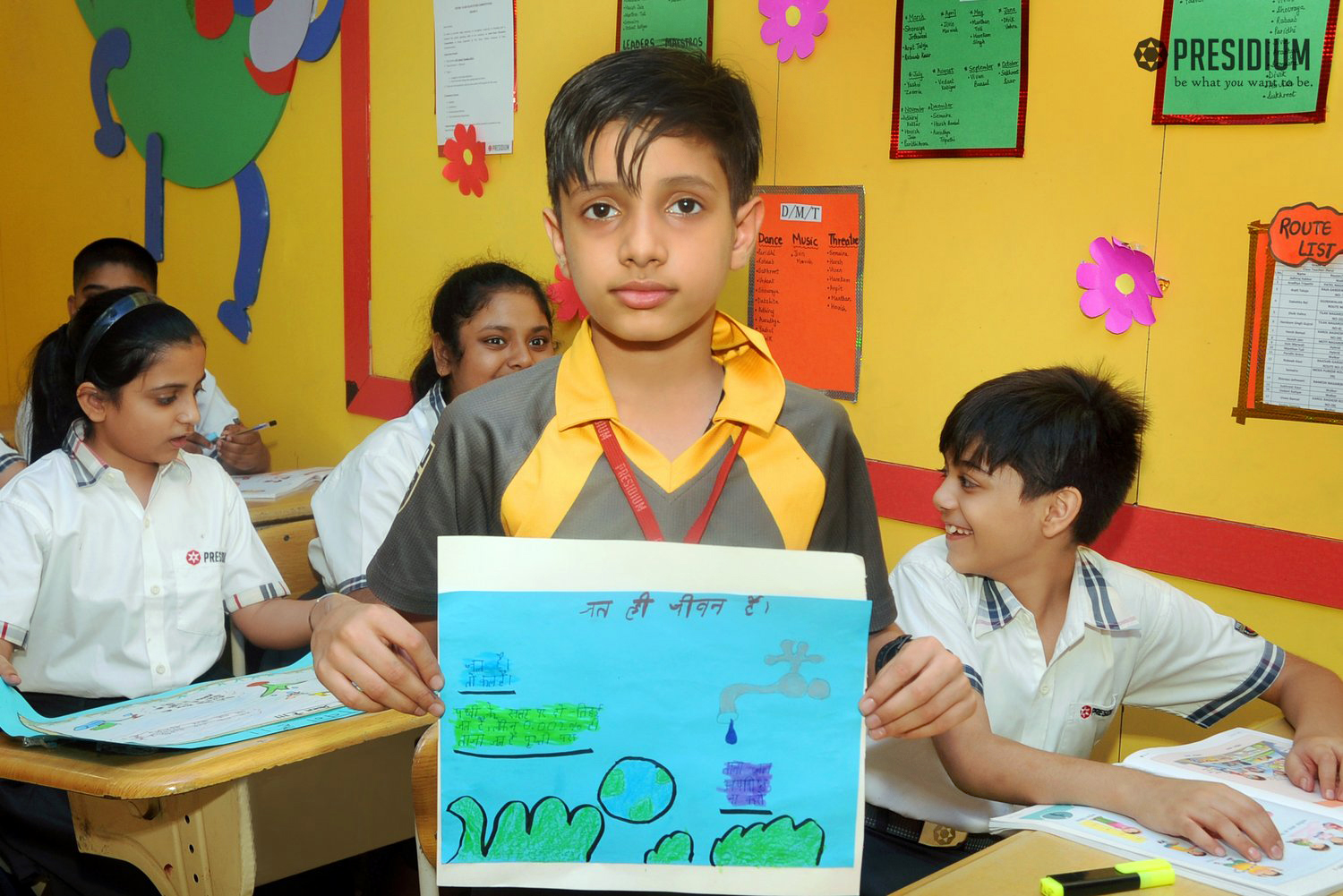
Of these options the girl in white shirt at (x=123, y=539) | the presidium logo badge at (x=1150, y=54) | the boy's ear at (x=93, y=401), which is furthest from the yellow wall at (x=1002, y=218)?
the boy's ear at (x=93, y=401)

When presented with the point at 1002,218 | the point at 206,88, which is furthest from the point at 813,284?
the point at 206,88

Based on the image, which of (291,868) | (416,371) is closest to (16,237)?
(416,371)

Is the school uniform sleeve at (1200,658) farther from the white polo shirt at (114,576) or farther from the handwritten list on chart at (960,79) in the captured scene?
the white polo shirt at (114,576)

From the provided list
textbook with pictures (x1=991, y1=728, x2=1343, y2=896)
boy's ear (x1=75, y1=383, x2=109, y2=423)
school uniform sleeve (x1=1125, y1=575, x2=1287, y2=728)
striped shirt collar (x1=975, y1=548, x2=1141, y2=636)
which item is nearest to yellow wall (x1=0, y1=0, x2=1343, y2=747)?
school uniform sleeve (x1=1125, y1=575, x2=1287, y2=728)

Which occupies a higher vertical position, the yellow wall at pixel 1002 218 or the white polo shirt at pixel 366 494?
the yellow wall at pixel 1002 218

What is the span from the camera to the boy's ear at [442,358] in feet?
8.79

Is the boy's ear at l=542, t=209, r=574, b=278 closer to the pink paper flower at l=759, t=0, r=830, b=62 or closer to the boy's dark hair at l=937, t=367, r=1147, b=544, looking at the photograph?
the boy's dark hair at l=937, t=367, r=1147, b=544

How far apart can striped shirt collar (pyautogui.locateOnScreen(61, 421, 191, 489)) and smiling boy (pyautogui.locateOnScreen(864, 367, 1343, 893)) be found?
1421 millimetres

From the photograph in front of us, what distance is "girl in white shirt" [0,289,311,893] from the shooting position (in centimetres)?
210

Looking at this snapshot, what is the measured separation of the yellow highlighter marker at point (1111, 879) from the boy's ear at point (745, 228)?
24.4 inches

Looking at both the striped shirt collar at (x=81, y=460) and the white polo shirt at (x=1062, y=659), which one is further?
the striped shirt collar at (x=81, y=460)

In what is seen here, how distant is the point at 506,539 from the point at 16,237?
4903 millimetres

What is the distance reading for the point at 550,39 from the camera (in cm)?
302

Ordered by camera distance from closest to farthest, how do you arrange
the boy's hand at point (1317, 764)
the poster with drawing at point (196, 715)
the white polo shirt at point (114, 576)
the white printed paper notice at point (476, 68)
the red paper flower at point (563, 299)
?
the boy's hand at point (1317, 764)
the poster with drawing at point (196, 715)
the white polo shirt at point (114, 576)
the red paper flower at point (563, 299)
the white printed paper notice at point (476, 68)
